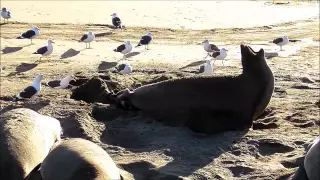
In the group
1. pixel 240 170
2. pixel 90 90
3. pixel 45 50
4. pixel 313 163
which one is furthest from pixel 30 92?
pixel 313 163

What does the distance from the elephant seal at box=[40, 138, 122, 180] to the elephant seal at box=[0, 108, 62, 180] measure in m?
0.24

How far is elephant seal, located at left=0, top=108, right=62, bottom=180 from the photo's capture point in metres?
6.19

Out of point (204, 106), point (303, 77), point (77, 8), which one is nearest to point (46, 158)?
point (204, 106)

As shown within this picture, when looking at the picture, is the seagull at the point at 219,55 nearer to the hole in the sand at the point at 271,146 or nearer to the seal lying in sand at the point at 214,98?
the seal lying in sand at the point at 214,98

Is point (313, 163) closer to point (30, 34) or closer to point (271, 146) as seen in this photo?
point (271, 146)

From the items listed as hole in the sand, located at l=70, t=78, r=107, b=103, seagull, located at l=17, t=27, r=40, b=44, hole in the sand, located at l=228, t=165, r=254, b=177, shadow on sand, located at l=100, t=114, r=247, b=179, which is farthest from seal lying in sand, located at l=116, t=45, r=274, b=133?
seagull, located at l=17, t=27, r=40, b=44

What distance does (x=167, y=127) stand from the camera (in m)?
8.76

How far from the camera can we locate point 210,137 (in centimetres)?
841

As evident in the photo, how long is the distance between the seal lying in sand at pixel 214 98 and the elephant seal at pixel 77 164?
2.68 metres

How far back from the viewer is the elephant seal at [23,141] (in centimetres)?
619

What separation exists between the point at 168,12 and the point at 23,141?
673 inches

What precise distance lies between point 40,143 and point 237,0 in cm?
2106

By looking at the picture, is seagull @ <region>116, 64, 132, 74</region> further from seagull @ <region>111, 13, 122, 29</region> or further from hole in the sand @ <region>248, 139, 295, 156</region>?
seagull @ <region>111, 13, 122, 29</region>

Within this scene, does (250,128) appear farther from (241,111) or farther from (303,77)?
(303,77)
